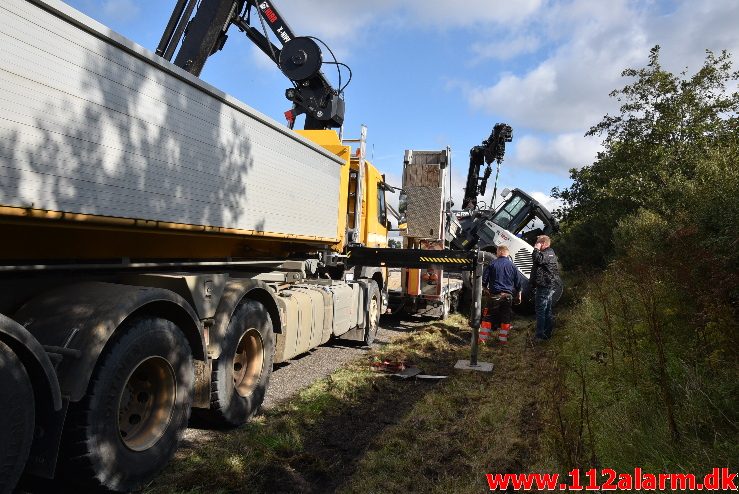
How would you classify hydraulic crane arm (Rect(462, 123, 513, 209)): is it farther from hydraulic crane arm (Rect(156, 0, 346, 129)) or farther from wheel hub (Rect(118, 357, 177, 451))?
wheel hub (Rect(118, 357, 177, 451))

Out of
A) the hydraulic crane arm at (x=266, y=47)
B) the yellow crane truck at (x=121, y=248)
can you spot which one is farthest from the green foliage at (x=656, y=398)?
the hydraulic crane arm at (x=266, y=47)

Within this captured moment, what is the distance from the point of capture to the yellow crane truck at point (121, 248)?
8.46 ft

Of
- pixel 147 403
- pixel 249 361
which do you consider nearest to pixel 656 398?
pixel 249 361

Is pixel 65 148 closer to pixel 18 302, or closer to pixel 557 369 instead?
pixel 18 302

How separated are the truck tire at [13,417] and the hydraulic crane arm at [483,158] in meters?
12.4

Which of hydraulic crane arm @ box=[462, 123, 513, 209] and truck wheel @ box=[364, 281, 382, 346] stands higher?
hydraulic crane arm @ box=[462, 123, 513, 209]

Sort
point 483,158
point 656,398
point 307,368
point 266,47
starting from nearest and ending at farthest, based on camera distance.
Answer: point 656,398, point 307,368, point 266,47, point 483,158

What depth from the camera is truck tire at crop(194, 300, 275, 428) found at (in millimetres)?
4270

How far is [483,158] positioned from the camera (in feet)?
45.2

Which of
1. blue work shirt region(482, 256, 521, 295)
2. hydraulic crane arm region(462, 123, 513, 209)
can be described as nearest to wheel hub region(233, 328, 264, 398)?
blue work shirt region(482, 256, 521, 295)

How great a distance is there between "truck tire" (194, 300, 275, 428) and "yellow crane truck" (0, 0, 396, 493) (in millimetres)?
16

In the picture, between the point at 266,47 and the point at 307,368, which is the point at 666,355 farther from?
the point at 266,47

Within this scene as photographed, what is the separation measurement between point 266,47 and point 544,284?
20.3ft

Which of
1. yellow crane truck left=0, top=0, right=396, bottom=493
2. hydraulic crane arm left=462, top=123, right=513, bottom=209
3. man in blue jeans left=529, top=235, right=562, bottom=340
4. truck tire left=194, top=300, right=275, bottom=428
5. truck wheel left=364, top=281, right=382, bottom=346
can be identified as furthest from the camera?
hydraulic crane arm left=462, top=123, right=513, bottom=209
